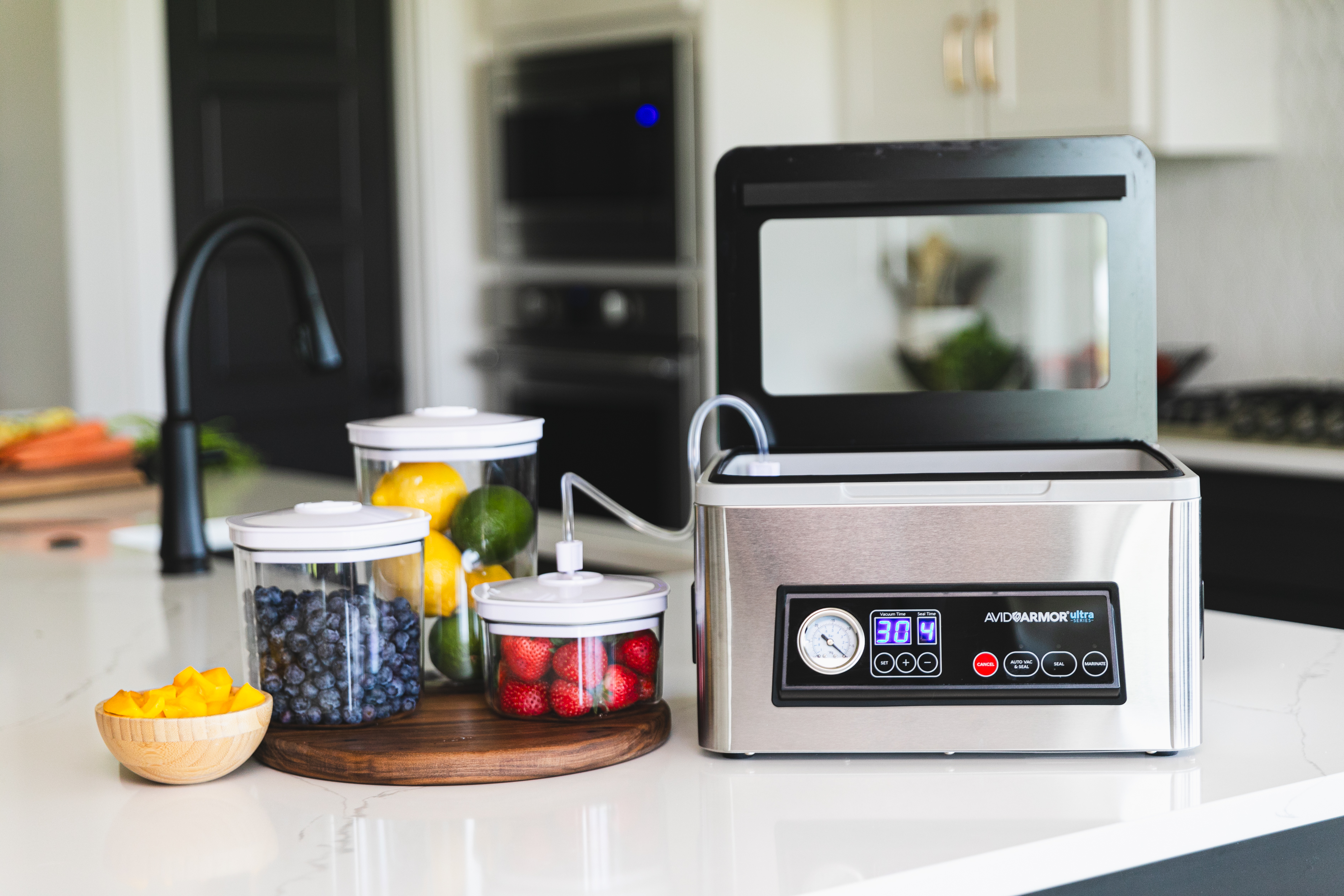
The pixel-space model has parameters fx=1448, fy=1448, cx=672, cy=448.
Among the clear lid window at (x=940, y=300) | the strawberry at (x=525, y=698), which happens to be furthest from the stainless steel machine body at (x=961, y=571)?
the clear lid window at (x=940, y=300)

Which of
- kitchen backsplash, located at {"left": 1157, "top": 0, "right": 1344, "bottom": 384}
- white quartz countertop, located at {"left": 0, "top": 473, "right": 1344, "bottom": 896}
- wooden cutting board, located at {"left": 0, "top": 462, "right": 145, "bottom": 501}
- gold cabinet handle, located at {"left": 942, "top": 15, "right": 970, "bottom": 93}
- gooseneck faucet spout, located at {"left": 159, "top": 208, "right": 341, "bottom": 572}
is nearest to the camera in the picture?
white quartz countertop, located at {"left": 0, "top": 473, "right": 1344, "bottom": 896}

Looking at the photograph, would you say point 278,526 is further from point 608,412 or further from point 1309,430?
point 608,412

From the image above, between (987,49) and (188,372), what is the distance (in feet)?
6.08

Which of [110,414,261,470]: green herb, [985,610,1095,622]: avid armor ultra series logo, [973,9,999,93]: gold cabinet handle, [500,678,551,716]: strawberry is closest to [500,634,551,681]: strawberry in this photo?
[500,678,551,716]: strawberry

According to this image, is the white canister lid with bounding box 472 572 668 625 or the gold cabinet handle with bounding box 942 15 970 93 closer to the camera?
the white canister lid with bounding box 472 572 668 625

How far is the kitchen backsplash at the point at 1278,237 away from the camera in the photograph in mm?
2779

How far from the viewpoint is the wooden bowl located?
32.7 inches

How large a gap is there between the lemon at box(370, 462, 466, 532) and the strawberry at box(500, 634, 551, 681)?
0.13 m

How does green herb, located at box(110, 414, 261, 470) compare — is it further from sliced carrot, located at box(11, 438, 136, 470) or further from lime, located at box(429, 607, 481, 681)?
lime, located at box(429, 607, 481, 681)

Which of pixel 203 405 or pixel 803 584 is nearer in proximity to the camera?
pixel 803 584

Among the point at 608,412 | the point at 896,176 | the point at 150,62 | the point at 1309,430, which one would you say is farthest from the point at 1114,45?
the point at 150,62

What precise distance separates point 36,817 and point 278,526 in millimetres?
208

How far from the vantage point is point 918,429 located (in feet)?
3.50

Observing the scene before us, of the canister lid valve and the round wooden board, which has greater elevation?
the canister lid valve
